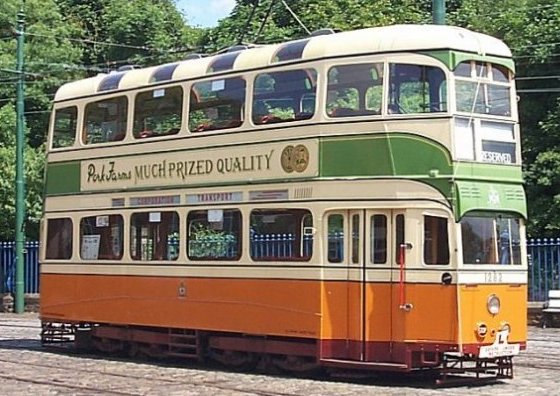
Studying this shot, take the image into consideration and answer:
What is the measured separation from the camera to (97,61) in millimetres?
44688

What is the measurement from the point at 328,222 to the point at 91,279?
5551 millimetres

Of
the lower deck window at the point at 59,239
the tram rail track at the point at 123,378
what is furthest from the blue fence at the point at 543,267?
the tram rail track at the point at 123,378

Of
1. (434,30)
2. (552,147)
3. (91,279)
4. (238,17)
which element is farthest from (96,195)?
(238,17)

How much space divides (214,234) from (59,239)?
4.23 metres

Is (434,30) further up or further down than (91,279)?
further up

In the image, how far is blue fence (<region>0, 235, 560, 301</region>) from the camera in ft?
55.8

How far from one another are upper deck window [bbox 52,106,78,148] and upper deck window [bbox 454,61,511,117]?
7881 millimetres

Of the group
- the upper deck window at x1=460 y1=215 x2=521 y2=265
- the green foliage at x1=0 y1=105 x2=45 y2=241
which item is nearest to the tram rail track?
the upper deck window at x1=460 y1=215 x2=521 y2=265

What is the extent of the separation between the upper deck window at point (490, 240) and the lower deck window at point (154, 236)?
16.4 ft

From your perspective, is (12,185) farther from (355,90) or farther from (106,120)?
(355,90)

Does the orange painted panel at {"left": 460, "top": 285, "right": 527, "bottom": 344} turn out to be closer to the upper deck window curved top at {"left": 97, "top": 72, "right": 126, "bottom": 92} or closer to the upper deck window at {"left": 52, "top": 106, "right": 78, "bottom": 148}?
the upper deck window curved top at {"left": 97, "top": 72, "right": 126, "bottom": 92}

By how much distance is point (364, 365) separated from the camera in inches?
622

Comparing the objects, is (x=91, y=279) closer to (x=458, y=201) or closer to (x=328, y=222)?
(x=328, y=222)

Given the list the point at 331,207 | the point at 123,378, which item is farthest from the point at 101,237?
the point at 331,207
